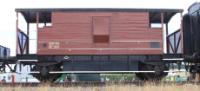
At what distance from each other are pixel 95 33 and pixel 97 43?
42 cm

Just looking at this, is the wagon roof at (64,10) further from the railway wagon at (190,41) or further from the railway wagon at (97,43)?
the railway wagon at (190,41)

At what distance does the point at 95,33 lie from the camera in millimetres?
17469

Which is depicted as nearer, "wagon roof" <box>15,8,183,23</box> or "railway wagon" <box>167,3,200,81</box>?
"railway wagon" <box>167,3,200,81</box>

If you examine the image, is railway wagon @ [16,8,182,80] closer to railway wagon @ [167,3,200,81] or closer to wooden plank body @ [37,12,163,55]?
wooden plank body @ [37,12,163,55]

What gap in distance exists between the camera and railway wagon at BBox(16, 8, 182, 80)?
1742 cm

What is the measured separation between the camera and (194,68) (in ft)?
58.0

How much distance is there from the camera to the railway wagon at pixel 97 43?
17422mm

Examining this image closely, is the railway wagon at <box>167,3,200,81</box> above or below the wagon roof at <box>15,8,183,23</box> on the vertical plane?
below

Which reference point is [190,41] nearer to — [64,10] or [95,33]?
[95,33]

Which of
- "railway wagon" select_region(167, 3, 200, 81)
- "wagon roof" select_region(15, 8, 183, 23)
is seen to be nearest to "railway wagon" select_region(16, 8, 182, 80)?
"wagon roof" select_region(15, 8, 183, 23)

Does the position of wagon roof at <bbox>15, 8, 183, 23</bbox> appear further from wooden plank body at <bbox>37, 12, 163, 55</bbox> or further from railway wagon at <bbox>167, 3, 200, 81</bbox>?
railway wagon at <bbox>167, 3, 200, 81</bbox>

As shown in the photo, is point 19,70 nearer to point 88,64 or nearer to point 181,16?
point 88,64

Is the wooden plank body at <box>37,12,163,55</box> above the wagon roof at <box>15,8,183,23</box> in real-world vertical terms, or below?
below

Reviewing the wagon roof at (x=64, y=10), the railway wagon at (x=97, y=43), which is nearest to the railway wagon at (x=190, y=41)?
the wagon roof at (x=64, y=10)
